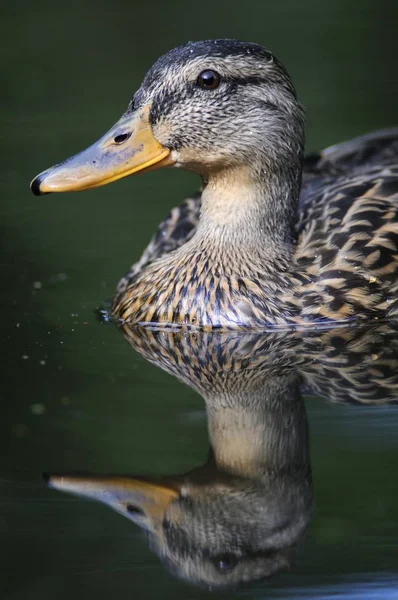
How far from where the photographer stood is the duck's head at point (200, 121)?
641cm

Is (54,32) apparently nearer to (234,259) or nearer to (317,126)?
(317,126)

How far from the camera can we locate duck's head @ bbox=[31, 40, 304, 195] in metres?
6.41

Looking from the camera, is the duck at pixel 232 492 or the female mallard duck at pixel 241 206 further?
the female mallard duck at pixel 241 206

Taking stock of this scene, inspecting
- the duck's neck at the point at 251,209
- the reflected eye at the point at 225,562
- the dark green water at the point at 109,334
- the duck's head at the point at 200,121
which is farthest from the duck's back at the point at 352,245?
the reflected eye at the point at 225,562

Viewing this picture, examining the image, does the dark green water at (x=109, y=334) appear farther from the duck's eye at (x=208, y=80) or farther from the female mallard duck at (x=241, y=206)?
the duck's eye at (x=208, y=80)

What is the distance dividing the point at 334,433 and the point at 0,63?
7698 millimetres

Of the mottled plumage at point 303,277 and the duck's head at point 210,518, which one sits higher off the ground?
the duck's head at point 210,518

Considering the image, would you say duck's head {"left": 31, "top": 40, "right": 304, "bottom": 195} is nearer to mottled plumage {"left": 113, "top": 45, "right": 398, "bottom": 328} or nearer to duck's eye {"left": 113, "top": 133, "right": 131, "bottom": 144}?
duck's eye {"left": 113, "top": 133, "right": 131, "bottom": 144}

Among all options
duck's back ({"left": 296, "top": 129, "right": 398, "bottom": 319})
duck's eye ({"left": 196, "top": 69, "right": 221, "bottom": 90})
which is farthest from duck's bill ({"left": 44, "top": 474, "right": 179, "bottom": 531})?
duck's eye ({"left": 196, "top": 69, "right": 221, "bottom": 90})

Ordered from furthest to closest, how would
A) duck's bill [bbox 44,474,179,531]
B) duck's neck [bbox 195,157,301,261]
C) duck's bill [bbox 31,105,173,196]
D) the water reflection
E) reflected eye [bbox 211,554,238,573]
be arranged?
duck's neck [bbox 195,157,301,261] → duck's bill [bbox 31,105,173,196] → duck's bill [bbox 44,474,179,531] → the water reflection → reflected eye [bbox 211,554,238,573]

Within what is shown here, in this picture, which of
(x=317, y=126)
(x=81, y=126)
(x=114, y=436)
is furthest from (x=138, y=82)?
(x=114, y=436)

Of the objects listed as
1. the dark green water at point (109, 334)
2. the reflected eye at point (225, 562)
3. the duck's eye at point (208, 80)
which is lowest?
the dark green water at point (109, 334)

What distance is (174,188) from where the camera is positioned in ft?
29.6

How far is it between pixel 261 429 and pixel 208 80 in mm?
2088
